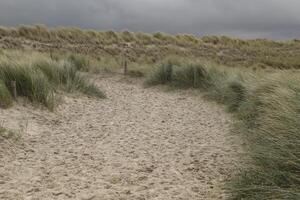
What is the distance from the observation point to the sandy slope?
5141 millimetres

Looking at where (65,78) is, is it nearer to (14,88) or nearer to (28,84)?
(28,84)

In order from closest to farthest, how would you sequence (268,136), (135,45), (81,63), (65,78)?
1. (268,136)
2. (65,78)
3. (81,63)
4. (135,45)

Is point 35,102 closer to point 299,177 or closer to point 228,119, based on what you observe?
point 228,119

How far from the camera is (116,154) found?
21.8 feet

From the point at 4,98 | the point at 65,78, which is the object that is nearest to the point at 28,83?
the point at 4,98

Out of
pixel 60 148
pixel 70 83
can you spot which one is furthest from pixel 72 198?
pixel 70 83

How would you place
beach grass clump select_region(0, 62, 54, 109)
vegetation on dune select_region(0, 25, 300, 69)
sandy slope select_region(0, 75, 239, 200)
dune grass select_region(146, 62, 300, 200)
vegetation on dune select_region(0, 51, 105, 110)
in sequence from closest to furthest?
dune grass select_region(146, 62, 300, 200), sandy slope select_region(0, 75, 239, 200), vegetation on dune select_region(0, 51, 105, 110), beach grass clump select_region(0, 62, 54, 109), vegetation on dune select_region(0, 25, 300, 69)

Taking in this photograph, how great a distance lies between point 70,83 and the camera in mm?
11938

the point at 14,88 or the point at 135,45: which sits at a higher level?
the point at 14,88

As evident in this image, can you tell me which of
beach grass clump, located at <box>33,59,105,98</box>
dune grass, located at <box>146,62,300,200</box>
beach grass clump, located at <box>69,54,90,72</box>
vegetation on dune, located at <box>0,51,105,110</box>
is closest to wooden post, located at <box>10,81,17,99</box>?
vegetation on dune, located at <box>0,51,105,110</box>

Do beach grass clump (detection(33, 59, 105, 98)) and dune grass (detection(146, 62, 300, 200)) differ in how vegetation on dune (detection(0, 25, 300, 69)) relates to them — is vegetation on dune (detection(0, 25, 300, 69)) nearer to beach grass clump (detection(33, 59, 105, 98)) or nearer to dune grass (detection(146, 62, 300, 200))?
beach grass clump (detection(33, 59, 105, 98))

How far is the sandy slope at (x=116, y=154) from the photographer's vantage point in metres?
5.14

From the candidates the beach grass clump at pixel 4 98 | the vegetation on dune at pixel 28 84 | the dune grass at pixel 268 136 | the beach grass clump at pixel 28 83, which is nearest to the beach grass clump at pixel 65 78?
the vegetation on dune at pixel 28 84

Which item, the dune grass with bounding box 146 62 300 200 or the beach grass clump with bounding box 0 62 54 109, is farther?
the beach grass clump with bounding box 0 62 54 109
